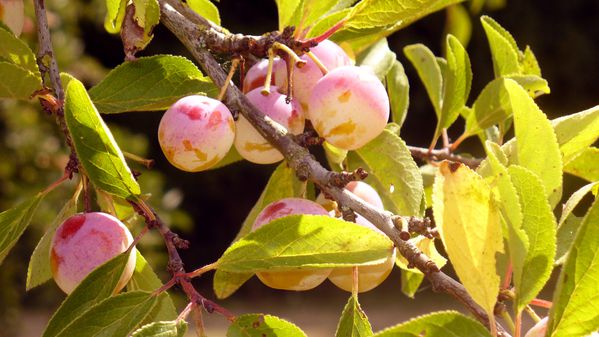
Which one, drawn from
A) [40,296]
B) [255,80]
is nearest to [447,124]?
[255,80]

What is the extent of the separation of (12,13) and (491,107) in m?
0.50

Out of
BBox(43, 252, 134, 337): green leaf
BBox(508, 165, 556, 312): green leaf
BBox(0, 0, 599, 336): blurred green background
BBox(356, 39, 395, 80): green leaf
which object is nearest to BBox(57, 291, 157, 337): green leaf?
BBox(43, 252, 134, 337): green leaf

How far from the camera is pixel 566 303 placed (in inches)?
17.7

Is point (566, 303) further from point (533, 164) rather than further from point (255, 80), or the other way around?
point (255, 80)

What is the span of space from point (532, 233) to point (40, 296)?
15.7ft

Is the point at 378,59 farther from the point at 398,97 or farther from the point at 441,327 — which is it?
the point at 441,327

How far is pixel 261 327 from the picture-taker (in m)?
0.56

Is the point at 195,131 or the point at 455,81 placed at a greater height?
the point at 195,131

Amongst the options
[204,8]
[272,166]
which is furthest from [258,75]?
[272,166]

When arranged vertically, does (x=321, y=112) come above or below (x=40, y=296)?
above

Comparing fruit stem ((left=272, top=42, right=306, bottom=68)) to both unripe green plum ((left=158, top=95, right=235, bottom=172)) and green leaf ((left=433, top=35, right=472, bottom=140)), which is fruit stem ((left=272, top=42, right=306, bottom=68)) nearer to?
unripe green plum ((left=158, top=95, right=235, bottom=172))

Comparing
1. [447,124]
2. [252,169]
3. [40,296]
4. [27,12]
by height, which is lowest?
[40,296]

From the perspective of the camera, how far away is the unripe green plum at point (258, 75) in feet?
2.27

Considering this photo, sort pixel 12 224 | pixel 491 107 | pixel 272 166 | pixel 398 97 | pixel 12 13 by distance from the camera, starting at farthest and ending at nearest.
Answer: pixel 272 166
pixel 398 97
pixel 491 107
pixel 12 13
pixel 12 224
